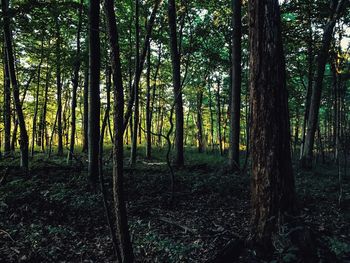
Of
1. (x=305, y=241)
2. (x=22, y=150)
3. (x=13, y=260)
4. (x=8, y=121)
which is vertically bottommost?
(x=13, y=260)

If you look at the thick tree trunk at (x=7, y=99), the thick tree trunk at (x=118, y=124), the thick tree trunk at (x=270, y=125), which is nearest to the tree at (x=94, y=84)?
the thick tree trunk at (x=7, y=99)

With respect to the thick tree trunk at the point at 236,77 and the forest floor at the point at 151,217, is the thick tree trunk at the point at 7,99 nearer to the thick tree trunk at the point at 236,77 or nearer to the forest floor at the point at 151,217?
the forest floor at the point at 151,217

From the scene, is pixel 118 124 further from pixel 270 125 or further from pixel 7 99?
pixel 7 99

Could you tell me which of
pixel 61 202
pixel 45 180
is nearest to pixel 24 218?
pixel 61 202

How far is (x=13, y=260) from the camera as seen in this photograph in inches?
214

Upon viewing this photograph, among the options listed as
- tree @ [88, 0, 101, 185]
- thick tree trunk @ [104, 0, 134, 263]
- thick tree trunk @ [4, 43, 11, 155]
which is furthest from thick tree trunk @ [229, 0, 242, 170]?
thick tree trunk @ [4, 43, 11, 155]

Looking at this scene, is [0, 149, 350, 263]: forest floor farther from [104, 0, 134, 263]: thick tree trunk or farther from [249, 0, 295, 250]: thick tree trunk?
[104, 0, 134, 263]: thick tree trunk

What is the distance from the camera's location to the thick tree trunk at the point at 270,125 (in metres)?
4.35

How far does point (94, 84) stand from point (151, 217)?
5333 millimetres

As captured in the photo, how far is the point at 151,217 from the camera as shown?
23.4 ft

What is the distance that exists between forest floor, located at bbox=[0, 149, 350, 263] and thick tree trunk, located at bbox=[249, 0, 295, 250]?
1.86ft

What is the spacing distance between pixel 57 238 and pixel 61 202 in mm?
2006

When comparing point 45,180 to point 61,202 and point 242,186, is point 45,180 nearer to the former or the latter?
point 61,202

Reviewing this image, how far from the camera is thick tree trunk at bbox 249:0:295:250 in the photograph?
4348 millimetres
